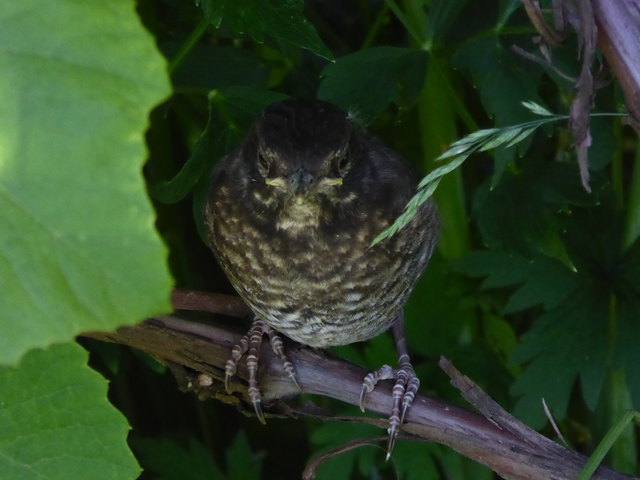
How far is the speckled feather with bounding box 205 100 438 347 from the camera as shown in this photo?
1.71m

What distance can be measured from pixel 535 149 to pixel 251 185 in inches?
29.0

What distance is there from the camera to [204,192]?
180 cm

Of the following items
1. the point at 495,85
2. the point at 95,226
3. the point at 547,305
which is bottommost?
the point at 547,305

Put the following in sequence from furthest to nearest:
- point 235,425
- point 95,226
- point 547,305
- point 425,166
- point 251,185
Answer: point 235,425 < point 425,166 < point 547,305 < point 251,185 < point 95,226

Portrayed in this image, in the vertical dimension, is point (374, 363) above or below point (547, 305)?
below

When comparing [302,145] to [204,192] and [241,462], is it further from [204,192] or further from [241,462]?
[241,462]

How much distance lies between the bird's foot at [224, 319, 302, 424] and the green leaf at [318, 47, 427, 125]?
0.44 m

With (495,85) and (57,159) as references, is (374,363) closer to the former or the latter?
(495,85)

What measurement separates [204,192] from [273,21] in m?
0.44

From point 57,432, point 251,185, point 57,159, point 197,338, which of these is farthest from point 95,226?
point 251,185

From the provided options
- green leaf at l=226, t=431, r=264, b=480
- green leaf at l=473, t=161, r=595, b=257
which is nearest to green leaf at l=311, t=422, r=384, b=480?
green leaf at l=226, t=431, r=264, b=480

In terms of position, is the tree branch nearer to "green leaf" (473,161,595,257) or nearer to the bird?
the bird

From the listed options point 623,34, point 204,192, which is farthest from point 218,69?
point 623,34

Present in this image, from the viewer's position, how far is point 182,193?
169 cm
